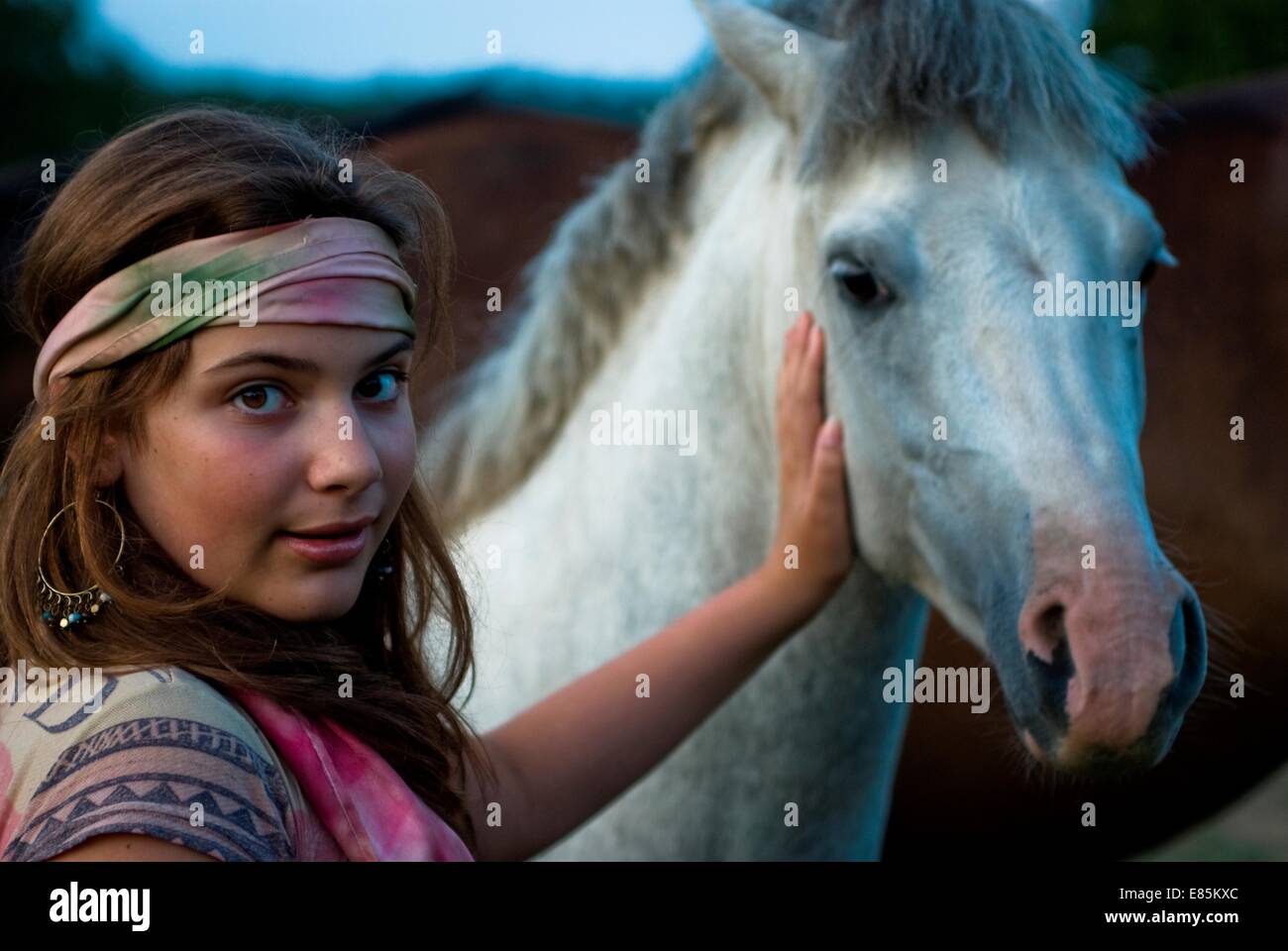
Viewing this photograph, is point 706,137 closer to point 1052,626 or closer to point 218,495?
point 1052,626

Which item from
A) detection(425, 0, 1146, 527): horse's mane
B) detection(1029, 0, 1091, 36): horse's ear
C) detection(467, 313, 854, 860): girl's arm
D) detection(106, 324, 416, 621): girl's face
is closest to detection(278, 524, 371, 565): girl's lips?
detection(106, 324, 416, 621): girl's face

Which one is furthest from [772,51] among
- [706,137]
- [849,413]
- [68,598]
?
[68,598]

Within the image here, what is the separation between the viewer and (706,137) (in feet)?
5.40

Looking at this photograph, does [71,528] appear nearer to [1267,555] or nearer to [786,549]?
[786,549]

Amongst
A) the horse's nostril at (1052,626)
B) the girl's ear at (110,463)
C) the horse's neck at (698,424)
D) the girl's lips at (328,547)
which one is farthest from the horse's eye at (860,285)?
the girl's ear at (110,463)

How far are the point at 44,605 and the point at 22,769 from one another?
0.14m

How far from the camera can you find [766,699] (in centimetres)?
144

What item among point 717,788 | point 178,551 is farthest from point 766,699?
point 178,551

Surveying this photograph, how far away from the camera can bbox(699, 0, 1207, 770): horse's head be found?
1.06 meters

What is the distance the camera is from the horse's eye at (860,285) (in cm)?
125

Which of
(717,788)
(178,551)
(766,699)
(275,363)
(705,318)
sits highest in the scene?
(705,318)

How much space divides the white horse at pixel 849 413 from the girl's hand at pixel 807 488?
3 cm

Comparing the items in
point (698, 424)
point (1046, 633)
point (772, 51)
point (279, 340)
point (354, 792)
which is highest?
point (772, 51)

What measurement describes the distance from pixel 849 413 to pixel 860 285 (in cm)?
14
